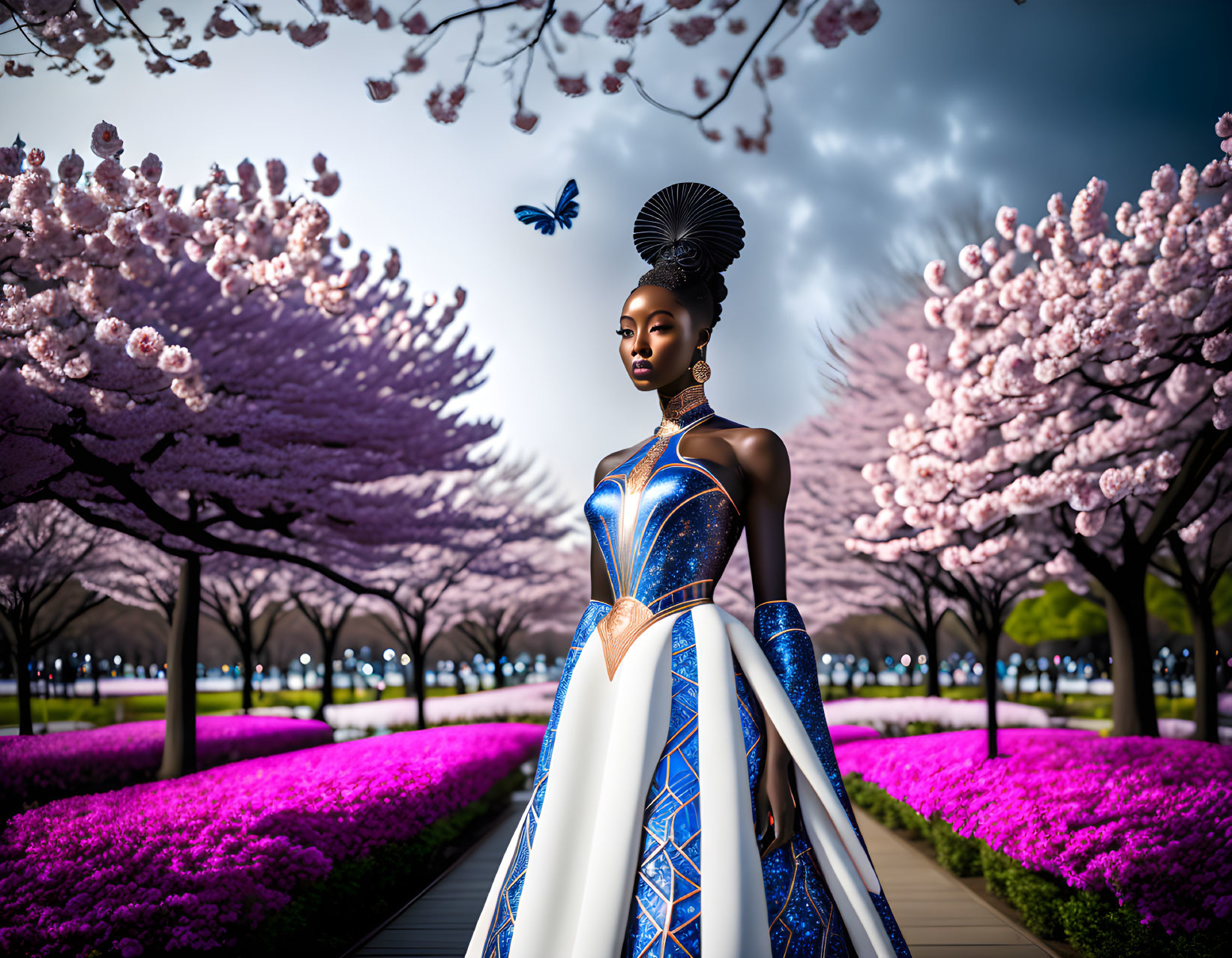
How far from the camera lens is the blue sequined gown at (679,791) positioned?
2.18 meters

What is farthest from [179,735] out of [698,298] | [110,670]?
[110,670]

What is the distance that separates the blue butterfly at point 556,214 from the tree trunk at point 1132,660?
1005cm

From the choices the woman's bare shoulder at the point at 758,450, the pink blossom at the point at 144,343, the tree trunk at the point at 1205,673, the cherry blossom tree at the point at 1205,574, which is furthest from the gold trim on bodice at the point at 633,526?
the tree trunk at the point at 1205,673

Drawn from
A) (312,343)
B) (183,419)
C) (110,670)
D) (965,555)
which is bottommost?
(110,670)

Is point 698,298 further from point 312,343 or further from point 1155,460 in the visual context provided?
point 312,343

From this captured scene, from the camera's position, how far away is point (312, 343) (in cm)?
1052

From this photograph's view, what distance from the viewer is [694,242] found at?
112 inches

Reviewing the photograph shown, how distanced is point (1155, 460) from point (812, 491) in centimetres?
1274

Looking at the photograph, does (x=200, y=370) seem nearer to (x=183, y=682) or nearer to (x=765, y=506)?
(x=183, y=682)

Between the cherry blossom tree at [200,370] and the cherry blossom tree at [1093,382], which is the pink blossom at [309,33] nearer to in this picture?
the cherry blossom tree at [200,370]

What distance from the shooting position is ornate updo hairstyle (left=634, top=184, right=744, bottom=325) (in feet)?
9.33

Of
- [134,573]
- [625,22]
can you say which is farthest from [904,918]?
[134,573]

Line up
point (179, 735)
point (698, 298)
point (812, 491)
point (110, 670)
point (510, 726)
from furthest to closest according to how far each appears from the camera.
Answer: point (110, 670)
point (812, 491)
point (510, 726)
point (179, 735)
point (698, 298)

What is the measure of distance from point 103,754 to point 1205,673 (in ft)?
50.3
